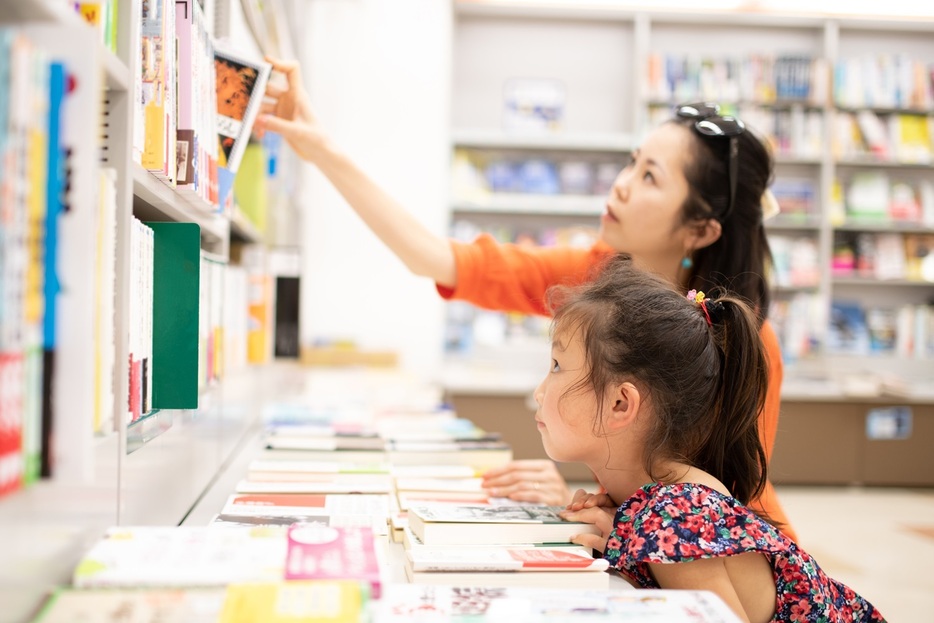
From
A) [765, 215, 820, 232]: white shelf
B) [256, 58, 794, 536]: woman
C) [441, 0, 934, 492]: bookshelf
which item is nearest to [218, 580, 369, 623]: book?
[256, 58, 794, 536]: woman

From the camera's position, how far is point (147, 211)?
1246 mm

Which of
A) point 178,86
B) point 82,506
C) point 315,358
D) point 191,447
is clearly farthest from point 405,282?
point 82,506

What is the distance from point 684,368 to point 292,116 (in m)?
1.00

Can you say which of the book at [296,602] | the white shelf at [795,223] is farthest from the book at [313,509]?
the white shelf at [795,223]

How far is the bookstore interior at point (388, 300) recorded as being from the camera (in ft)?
2.29

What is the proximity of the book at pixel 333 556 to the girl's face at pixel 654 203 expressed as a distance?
3.37ft

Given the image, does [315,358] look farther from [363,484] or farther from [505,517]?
[505,517]

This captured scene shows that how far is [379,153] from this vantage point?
4.93 meters

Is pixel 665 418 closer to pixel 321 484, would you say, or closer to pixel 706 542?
pixel 706 542

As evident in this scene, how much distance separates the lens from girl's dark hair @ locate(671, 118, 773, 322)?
171 cm

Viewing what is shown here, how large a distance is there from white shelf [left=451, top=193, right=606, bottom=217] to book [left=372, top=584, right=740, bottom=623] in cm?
422

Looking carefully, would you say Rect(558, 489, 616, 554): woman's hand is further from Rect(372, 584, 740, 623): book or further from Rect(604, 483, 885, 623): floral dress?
Rect(372, 584, 740, 623): book

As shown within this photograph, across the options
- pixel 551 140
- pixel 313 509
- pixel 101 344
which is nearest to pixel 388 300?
pixel 551 140

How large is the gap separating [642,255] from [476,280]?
1.33 feet
